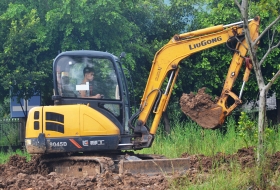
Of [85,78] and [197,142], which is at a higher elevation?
[85,78]

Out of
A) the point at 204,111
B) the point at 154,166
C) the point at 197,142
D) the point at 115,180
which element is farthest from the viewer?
the point at 197,142

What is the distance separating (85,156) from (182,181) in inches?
123

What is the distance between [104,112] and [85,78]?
78 centimetres

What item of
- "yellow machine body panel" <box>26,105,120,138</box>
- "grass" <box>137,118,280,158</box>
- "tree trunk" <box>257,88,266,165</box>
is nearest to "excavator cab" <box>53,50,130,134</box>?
"yellow machine body panel" <box>26,105,120,138</box>

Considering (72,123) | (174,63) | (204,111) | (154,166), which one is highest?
(174,63)

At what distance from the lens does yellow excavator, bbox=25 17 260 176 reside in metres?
11.5

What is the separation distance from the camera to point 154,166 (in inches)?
447

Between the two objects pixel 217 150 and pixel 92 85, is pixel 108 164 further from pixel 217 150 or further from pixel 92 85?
pixel 217 150

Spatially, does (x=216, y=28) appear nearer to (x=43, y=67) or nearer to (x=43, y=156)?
(x=43, y=156)

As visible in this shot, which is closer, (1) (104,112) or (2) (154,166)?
(2) (154,166)

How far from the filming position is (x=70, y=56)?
11875mm

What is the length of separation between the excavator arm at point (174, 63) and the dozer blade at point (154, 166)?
80 cm

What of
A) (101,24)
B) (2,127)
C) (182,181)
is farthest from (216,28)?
(2,127)

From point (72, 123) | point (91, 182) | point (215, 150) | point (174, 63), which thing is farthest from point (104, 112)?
point (215, 150)
